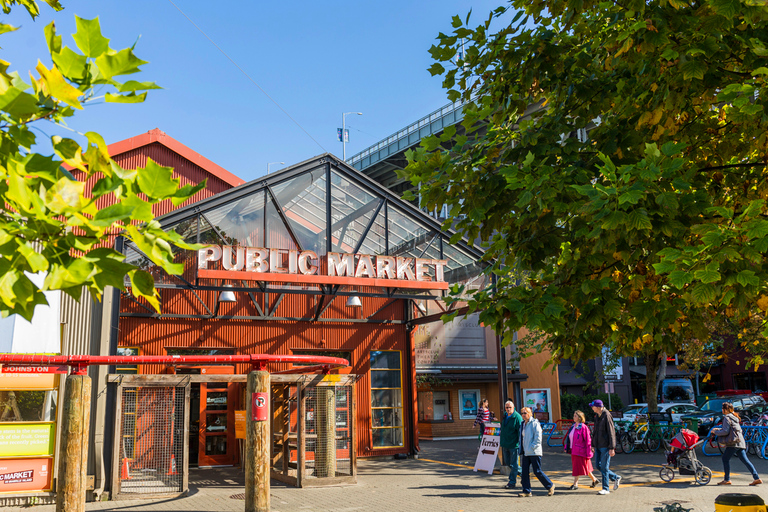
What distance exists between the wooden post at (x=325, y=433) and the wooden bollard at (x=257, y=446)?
272 cm

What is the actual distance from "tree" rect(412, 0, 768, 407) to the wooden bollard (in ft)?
19.2

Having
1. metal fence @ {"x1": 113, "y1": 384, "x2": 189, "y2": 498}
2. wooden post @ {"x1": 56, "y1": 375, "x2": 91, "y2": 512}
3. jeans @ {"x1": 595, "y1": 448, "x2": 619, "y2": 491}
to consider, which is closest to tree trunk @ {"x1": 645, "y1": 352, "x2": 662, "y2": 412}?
jeans @ {"x1": 595, "y1": 448, "x2": 619, "y2": 491}

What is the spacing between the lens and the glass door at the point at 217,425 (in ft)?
54.4

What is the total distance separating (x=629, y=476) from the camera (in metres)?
14.9

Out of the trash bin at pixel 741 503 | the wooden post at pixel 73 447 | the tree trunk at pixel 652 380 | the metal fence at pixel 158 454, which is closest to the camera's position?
the trash bin at pixel 741 503

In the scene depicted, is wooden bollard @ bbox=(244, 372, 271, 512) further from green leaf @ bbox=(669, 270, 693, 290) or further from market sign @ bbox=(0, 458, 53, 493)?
green leaf @ bbox=(669, 270, 693, 290)

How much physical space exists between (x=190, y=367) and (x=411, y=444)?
6.80 m

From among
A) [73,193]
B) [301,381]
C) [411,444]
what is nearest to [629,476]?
[411,444]

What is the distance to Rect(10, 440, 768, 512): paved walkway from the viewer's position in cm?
1110

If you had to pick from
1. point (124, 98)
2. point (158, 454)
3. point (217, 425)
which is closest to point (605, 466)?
point (158, 454)

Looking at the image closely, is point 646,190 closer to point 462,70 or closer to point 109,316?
point 462,70

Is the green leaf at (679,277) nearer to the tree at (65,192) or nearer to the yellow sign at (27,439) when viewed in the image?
the tree at (65,192)

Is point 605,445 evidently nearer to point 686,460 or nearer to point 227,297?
point 686,460

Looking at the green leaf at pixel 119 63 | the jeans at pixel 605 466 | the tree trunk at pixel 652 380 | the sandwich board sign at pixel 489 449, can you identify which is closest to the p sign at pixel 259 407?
the sandwich board sign at pixel 489 449
